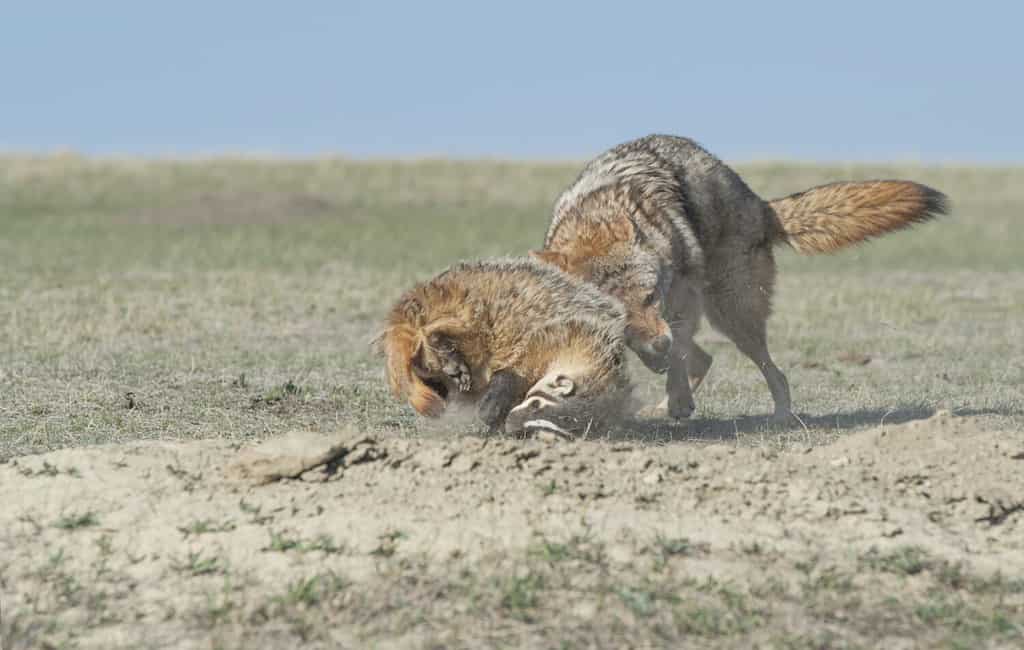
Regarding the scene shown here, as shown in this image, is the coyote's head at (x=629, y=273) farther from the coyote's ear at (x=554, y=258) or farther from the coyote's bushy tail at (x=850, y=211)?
the coyote's bushy tail at (x=850, y=211)

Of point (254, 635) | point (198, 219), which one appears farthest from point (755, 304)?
point (198, 219)

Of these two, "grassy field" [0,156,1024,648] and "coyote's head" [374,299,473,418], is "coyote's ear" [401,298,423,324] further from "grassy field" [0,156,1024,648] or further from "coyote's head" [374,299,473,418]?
"grassy field" [0,156,1024,648]

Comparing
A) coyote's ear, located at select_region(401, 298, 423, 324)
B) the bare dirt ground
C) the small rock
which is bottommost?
the bare dirt ground

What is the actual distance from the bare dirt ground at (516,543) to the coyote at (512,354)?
658 mm

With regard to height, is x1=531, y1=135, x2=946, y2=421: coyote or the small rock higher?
x1=531, y1=135, x2=946, y2=421: coyote

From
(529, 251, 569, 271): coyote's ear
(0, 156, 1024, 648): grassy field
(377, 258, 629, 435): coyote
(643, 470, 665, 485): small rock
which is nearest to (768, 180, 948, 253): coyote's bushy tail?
(0, 156, 1024, 648): grassy field

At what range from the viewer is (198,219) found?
34406 mm

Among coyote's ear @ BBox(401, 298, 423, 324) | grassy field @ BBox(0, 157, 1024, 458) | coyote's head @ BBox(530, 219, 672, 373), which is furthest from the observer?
grassy field @ BBox(0, 157, 1024, 458)

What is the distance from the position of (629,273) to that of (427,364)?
60.8 inches

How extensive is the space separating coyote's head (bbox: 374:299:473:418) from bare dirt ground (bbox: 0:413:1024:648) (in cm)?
79

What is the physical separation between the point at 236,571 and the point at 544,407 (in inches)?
97.3

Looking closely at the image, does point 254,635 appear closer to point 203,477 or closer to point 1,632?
point 1,632

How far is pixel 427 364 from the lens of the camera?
25.0 ft

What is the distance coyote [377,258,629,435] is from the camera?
25.0 ft
